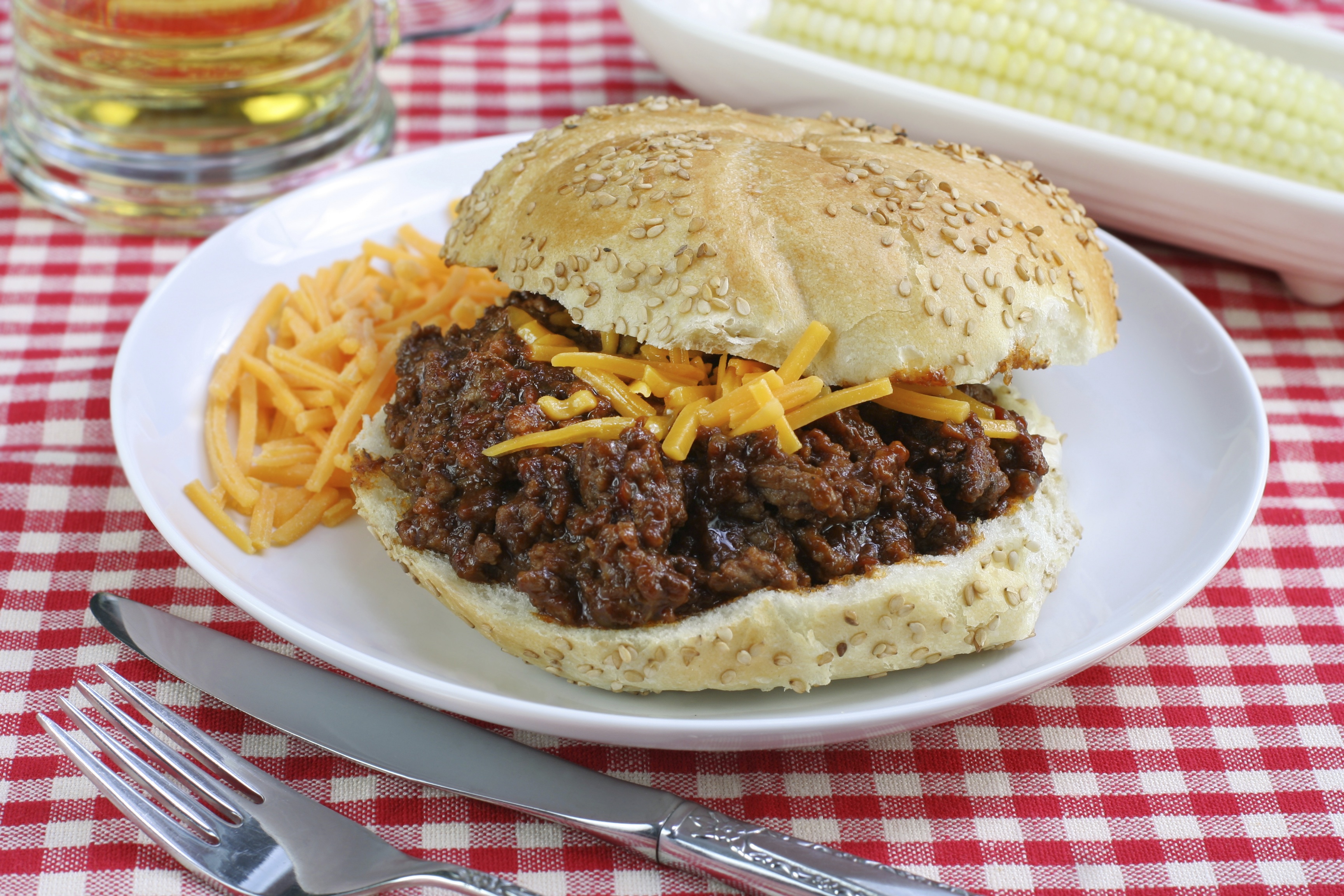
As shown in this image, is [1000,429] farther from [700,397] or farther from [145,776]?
[145,776]

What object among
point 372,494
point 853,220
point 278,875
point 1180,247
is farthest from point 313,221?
point 1180,247

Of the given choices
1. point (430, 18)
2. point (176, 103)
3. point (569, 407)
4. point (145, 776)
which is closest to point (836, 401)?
point (569, 407)

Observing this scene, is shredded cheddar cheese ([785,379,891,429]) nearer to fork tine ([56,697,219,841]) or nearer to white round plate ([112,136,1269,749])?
white round plate ([112,136,1269,749])

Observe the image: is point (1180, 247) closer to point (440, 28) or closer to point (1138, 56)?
point (1138, 56)

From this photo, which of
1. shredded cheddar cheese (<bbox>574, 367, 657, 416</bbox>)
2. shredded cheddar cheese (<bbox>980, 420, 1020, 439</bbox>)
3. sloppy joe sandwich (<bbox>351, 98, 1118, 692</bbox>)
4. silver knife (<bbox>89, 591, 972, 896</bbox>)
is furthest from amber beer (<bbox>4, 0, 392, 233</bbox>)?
shredded cheddar cheese (<bbox>980, 420, 1020, 439</bbox>)

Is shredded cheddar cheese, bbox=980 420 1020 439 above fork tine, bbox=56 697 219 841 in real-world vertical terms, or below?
above
